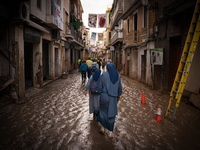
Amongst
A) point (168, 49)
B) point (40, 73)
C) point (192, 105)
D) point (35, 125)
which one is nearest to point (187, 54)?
point (192, 105)

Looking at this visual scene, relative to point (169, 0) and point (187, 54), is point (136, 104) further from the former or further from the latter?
point (169, 0)

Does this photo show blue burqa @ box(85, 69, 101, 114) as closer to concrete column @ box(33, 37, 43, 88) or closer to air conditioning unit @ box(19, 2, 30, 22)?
air conditioning unit @ box(19, 2, 30, 22)

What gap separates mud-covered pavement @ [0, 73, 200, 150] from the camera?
3559 millimetres

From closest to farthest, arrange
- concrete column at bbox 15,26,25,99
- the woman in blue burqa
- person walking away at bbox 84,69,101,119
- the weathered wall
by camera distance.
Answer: the woman in blue burqa < person walking away at bbox 84,69,101,119 < the weathered wall < concrete column at bbox 15,26,25,99

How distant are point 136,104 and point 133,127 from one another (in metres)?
2.48

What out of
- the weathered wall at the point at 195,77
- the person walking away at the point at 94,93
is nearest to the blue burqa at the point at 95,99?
the person walking away at the point at 94,93

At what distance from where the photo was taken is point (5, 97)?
6.58m

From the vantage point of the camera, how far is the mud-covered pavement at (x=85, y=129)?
3.56m

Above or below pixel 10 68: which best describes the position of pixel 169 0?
above

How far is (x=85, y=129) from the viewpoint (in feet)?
14.3

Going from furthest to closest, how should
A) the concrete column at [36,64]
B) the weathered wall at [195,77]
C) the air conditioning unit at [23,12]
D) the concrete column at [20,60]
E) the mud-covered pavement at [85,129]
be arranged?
1. the concrete column at [36,64]
2. the concrete column at [20,60]
3. the weathered wall at [195,77]
4. the air conditioning unit at [23,12]
5. the mud-covered pavement at [85,129]

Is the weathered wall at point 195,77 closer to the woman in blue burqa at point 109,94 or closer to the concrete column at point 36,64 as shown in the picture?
the woman in blue burqa at point 109,94

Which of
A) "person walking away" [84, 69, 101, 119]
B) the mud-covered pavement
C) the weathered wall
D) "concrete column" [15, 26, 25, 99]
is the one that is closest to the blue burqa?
"person walking away" [84, 69, 101, 119]

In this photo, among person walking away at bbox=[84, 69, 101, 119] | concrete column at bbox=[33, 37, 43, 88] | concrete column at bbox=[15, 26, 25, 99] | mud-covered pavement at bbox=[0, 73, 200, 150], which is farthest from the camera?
concrete column at bbox=[33, 37, 43, 88]
